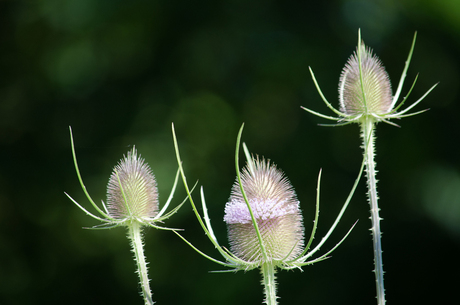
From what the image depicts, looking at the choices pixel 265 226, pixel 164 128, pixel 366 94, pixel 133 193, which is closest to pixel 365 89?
pixel 366 94

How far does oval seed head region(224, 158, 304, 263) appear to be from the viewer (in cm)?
104

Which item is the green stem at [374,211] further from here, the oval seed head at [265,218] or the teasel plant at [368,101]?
the oval seed head at [265,218]

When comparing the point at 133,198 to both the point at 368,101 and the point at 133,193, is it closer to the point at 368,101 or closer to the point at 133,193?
the point at 133,193

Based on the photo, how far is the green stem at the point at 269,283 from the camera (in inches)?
38.1

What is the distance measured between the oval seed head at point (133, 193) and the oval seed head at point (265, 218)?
0.62ft

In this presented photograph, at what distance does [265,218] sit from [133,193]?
1.04 feet

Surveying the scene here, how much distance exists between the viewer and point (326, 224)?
12.8ft

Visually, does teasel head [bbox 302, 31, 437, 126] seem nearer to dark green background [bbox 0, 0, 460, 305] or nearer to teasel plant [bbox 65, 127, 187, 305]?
teasel plant [bbox 65, 127, 187, 305]

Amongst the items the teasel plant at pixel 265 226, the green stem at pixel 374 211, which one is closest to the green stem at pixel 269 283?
the teasel plant at pixel 265 226

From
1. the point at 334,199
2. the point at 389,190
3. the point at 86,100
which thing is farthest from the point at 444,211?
the point at 86,100

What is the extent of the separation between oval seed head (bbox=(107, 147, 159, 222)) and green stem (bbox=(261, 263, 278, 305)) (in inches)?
11.1

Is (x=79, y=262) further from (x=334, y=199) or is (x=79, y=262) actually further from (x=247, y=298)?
(x=334, y=199)

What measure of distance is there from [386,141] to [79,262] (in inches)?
110

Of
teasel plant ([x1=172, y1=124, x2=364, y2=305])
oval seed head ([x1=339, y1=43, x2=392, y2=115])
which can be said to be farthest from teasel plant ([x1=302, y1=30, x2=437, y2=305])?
teasel plant ([x1=172, y1=124, x2=364, y2=305])
